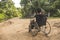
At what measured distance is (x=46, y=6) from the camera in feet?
102

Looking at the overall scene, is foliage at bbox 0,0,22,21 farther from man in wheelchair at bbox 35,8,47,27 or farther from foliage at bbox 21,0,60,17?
man in wheelchair at bbox 35,8,47,27

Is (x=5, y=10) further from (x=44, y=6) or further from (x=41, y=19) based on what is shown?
(x=41, y=19)

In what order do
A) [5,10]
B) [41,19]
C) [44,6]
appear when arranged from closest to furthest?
[41,19] → [44,6] → [5,10]

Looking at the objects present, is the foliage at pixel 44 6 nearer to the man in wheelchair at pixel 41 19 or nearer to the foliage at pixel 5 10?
the foliage at pixel 5 10

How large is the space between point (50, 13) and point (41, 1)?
2.42m

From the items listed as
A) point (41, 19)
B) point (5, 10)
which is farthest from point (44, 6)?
point (41, 19)

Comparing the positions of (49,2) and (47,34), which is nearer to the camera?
(47,34)

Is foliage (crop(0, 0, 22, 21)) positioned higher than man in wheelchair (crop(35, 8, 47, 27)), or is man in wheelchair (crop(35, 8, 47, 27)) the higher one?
man in wheelchair (crop(35, 8, 47, 27))

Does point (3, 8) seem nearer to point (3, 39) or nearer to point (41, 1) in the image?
point (41, 1)

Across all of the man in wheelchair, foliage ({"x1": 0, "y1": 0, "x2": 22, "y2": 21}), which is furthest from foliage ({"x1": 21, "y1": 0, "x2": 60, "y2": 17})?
the man in wheelchair

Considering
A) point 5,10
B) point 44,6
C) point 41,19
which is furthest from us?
point 5,10

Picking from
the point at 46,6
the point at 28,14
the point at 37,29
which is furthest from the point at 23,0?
the point at 37,29

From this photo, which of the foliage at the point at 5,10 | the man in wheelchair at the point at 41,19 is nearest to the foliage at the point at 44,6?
the foliage at the point at 5,10

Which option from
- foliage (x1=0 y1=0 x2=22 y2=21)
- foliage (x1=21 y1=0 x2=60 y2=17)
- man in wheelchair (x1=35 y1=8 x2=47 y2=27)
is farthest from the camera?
foliage (x1=0 y1=0 x2=22 y2=21)
